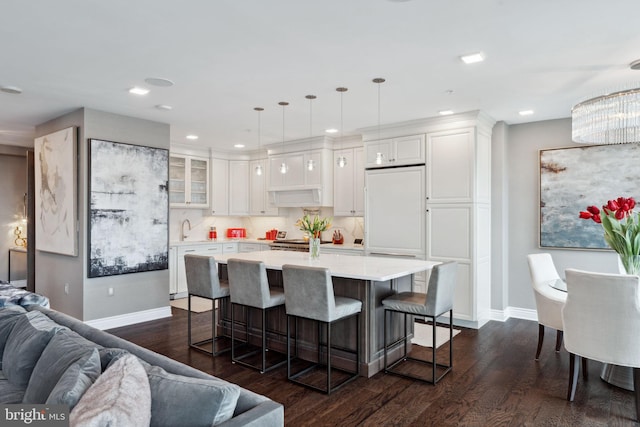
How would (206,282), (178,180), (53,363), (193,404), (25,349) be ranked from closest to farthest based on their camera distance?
1. (193,404)
2. (53,363)
3. (25,349)
4. (206,282)
5. (178,180)

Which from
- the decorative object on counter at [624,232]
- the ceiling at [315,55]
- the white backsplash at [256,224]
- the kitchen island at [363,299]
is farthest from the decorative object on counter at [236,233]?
the decorative object on counter at [624,232]

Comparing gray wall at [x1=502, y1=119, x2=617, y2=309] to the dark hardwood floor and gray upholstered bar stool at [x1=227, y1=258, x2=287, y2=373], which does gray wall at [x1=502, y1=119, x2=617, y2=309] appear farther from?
gray upholstered bar stool at [x1=227, y1=258, x2=287, y2=373]

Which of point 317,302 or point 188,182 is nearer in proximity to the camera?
point 317,302

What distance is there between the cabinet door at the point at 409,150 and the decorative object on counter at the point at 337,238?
191 centimetres

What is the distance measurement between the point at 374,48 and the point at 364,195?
305 centimetres

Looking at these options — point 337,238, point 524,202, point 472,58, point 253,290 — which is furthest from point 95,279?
point 524,202

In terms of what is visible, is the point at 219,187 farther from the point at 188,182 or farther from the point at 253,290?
the point at 253,290

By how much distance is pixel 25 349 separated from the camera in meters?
2.10

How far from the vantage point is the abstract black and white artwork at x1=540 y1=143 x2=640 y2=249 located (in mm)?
4695

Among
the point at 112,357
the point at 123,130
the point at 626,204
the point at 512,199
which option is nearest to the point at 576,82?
the point at 626,204

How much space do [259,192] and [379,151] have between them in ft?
9.72

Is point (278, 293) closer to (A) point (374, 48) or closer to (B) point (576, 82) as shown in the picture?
(A) point (374, 48)

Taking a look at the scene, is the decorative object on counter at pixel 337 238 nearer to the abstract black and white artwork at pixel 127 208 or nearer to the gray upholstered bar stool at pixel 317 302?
the abstract black and white artwork at pixel 127 208

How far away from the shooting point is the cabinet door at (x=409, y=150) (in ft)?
17.3
